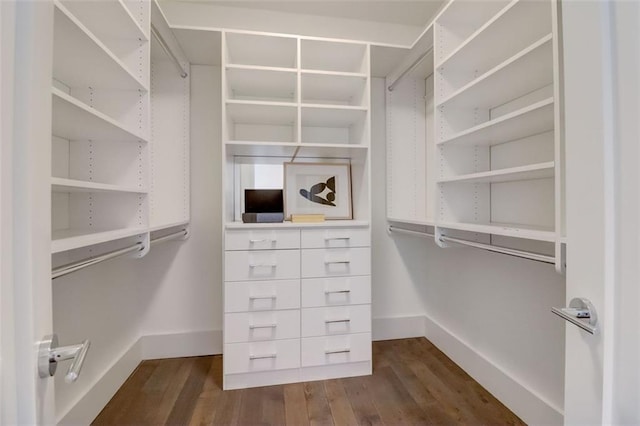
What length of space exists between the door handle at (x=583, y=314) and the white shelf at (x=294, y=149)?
1452 mm

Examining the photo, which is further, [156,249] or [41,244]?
[156,249]

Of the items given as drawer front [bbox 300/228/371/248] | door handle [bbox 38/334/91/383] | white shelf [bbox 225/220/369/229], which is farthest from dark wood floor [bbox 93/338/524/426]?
door handle [bbox 38/334/91/383]

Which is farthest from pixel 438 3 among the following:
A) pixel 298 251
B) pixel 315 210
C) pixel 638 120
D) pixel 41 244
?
pixel 41 244

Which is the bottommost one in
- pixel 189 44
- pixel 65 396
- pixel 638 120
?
pixel 65 396

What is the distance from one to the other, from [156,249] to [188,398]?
3.26 ft

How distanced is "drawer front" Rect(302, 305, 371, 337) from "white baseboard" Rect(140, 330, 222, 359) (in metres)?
0.80

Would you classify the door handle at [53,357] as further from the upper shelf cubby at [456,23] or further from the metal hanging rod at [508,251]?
the upper shelf cubby at [456,23]

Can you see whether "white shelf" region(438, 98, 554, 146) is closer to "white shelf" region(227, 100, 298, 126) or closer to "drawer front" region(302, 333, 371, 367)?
"white shelf" region(227, 100, 298, 126)

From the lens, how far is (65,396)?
1.24 meters

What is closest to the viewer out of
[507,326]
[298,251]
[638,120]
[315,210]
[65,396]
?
[638,120]

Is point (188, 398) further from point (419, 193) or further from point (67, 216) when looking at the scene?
point (419, 193)

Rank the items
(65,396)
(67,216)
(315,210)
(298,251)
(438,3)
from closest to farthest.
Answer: (65,396)
(67,216)
(298,251)
(438,3)
(315,210)

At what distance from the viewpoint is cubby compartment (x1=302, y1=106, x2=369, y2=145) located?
186 cm

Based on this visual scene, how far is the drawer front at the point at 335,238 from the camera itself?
1734mm
